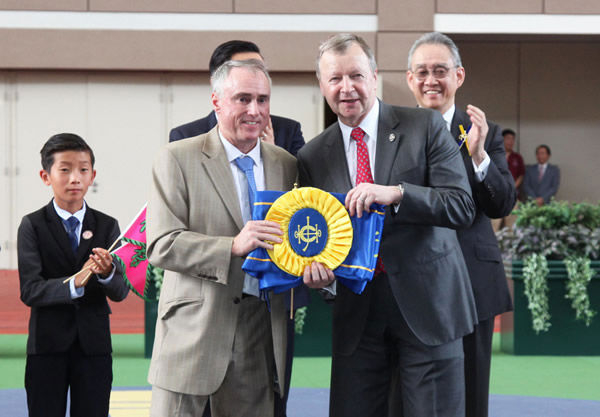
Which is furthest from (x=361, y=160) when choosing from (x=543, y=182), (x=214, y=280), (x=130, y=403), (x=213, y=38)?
(x=543, y=182)

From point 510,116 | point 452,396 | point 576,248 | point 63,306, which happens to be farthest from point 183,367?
point 510,116

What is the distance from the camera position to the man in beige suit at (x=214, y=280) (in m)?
2.76

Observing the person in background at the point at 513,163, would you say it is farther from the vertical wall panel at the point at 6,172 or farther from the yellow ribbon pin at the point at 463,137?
the yellow ribbon pin at the point at 463,137

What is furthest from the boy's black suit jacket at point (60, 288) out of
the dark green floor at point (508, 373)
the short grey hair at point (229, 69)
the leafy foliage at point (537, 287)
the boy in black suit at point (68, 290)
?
the leafy foliage at point (537, 287)

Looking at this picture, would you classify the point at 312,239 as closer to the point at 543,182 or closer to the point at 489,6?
the point at 489,6

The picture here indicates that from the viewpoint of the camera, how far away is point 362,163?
116 inches

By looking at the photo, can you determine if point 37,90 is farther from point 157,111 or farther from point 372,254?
point 372,254

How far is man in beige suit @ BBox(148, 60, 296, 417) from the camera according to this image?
2.76 meters

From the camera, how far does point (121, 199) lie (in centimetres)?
1327

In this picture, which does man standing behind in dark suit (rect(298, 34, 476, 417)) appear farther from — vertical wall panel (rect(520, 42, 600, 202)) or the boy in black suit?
vertical wall panel (rect(520, 42, 600, 202))

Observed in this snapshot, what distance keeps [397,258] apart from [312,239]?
365 millimetres

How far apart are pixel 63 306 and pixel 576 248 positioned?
16.6 ft

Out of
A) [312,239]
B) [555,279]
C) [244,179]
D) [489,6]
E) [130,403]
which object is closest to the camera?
[312,239]

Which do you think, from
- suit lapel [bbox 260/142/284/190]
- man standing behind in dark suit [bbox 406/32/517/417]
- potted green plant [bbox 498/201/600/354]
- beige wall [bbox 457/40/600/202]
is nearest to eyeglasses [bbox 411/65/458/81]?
man standing behind in dark suit [bbox 406/32/517/417]
